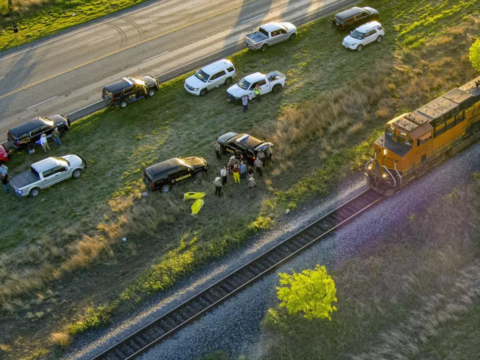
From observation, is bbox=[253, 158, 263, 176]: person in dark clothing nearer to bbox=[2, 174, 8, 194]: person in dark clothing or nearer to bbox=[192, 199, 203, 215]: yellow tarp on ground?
bbox=[192, 199, 203, 215]: yellow tarp on ground

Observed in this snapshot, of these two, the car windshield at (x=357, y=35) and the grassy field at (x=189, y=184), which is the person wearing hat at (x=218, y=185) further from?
the car windshield at (x=357, y=35)

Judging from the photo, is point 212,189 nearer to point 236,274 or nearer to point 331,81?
point 236,274

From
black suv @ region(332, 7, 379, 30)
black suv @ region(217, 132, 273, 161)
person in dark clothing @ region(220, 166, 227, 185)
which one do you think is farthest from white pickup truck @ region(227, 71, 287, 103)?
black suv @ region(332, 7, 379, 30)

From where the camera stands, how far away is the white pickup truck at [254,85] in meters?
38.1

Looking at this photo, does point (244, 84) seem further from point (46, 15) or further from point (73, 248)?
point (46, 15)

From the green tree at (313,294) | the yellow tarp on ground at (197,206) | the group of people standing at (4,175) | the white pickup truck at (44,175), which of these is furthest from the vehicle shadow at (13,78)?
the green tree at (313,294)

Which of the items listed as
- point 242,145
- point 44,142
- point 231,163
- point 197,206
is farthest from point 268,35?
point 197,206

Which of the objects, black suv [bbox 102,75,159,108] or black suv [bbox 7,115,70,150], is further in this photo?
black suv [bbox 102,75,159,108]

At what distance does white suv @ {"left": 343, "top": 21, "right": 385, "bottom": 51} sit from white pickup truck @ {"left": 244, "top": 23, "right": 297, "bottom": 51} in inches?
171

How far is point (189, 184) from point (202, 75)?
10.9 metres

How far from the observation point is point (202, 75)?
39781mm

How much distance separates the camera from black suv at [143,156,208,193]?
30.9 m

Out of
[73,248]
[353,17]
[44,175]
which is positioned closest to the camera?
[73,248]

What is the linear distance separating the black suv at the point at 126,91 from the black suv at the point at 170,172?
870 centimetres
